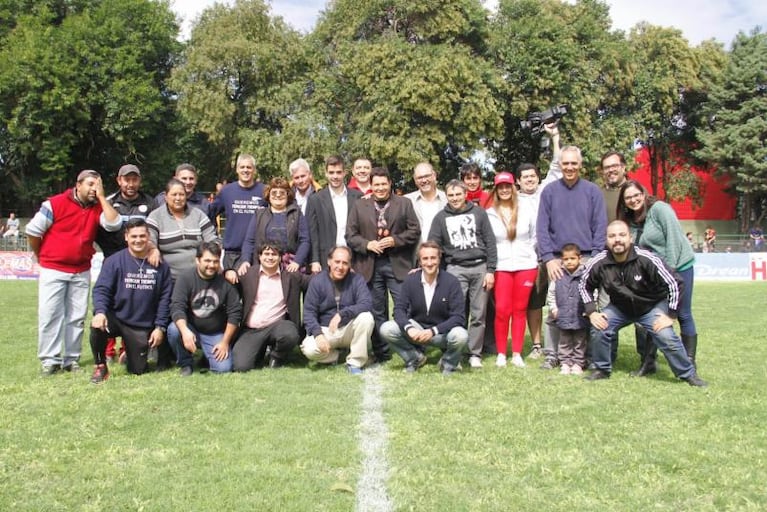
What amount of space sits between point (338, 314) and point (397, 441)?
2284 millimetres

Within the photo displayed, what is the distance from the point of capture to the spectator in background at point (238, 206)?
6691 mm

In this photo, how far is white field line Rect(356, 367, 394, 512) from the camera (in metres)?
3.09

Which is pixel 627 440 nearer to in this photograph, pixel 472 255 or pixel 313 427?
pixel 313 427

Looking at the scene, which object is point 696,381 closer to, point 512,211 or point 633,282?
point 633,282

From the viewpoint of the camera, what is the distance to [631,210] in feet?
19.5

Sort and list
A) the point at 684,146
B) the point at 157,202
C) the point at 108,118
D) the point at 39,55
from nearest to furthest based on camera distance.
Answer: the point at 157,202 < the point at 39,55 < the point at 108,118 < the point at 684,146

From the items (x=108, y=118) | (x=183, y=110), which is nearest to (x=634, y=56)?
(x=183, y=110)

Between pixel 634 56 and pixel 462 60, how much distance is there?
511 inches

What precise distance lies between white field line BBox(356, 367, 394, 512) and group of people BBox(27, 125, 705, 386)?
0.97m

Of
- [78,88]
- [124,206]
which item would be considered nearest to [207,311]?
[124,206]

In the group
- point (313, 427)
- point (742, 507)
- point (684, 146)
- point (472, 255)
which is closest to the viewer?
→ point (742, 507)

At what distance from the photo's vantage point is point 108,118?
29797mm

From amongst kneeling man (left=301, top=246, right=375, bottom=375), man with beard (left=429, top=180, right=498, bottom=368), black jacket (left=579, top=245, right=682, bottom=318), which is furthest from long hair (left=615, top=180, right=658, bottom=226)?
kneeling man (left=301, top=246, right=375, bottom=375)

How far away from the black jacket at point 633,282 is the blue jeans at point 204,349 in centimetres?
337
